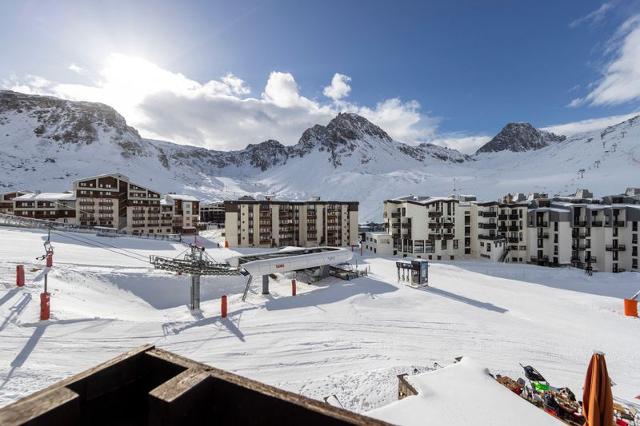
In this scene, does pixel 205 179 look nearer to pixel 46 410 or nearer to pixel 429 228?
pixel 429 228

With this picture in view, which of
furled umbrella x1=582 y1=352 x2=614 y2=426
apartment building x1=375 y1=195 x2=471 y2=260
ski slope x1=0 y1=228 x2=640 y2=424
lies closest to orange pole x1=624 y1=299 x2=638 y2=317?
ski slope x1=0 y1=228 x2=640 y2=424

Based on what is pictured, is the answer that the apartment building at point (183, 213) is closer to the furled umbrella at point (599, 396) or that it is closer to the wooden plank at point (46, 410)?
the furled umbrella at point (599, 396)

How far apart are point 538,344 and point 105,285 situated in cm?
2851

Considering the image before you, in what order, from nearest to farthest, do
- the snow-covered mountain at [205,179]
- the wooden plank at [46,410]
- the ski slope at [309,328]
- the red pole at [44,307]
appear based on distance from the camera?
the wooden plank at [46,410] → the ski slope at [309,328] → the red pole at [44,307] → the snow-covered mountain at [205,179]

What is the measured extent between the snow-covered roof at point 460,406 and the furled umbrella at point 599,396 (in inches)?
33.6

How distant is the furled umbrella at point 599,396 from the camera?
749cm

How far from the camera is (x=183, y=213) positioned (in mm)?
75562

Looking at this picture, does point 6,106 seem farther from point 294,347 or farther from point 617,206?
point 617,206

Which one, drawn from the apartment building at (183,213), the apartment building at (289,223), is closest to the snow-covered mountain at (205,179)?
the apartment building at (289,223)

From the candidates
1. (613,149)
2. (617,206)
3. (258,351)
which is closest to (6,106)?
(258,351)

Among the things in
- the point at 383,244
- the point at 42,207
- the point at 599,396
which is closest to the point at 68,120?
the point at 42,207

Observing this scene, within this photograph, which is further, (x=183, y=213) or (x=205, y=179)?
(x=205, y=179)

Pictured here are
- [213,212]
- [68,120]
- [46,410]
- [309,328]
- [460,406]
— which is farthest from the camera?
[68,120]

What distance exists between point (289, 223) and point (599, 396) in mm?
56219
